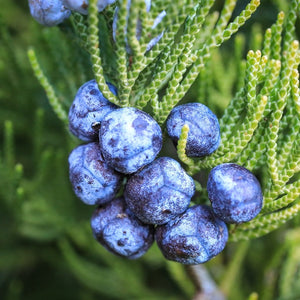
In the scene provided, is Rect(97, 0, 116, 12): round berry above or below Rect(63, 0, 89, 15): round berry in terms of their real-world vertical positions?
below

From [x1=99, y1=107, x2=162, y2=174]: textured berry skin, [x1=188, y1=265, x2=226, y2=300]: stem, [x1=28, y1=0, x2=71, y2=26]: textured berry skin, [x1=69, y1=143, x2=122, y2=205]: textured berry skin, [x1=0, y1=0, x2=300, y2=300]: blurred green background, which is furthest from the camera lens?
[x1=0, y1=0, x2=300, y2=300]: blurred green background

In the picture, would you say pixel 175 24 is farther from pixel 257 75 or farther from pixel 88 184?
pixel 88 184

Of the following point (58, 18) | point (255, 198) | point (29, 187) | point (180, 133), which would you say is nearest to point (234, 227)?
point (255, 198)

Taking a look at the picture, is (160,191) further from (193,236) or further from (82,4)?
(82,4)

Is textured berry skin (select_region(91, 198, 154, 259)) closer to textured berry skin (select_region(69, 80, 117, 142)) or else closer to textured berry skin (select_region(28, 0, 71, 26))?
textured berry skin (select_region(69, 80, 117, 142))

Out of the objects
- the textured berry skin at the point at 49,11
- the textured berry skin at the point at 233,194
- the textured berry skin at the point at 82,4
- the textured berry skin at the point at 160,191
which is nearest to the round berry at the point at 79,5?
the textured berry skin at the point at 82,4

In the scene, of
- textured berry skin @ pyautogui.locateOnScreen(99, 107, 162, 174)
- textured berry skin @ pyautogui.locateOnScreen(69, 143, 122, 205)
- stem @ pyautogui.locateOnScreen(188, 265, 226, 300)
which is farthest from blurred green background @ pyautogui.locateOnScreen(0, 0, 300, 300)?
textured berry skin @ pyautogui.locateOnScreen(99, 107, 162, 174)

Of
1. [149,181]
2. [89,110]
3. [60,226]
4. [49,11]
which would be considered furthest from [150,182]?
[60,226]
